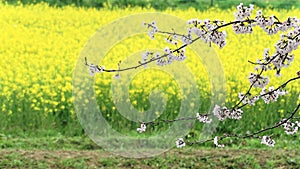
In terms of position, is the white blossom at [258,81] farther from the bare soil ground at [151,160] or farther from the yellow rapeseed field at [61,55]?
the yellow rapeseed field at [61,55]

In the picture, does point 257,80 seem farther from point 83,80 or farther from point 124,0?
point 124,0

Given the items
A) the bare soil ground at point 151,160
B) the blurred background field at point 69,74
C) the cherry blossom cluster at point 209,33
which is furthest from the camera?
the blurred background field at point 69,74

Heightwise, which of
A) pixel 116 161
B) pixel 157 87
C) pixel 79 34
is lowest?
pixel 116 161

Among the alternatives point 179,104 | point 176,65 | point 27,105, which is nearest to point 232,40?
point 176,65

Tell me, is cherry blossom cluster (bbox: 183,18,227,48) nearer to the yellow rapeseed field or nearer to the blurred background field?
the blurred background field

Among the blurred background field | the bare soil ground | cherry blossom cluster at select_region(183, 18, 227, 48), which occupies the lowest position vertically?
the bare soil ground

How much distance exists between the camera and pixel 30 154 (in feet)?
18.7

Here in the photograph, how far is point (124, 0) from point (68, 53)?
427 cm

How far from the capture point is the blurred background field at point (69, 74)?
22.8ft

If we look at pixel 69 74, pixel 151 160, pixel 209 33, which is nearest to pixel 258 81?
pixel 209 33

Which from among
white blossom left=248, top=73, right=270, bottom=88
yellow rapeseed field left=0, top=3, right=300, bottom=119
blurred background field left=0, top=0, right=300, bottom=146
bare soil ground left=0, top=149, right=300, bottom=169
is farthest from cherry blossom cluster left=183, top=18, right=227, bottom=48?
yellow rapeseed field left=0, top=3, right=300, bottom=119

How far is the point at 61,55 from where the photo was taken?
28.5ft

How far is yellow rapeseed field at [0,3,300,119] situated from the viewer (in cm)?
725

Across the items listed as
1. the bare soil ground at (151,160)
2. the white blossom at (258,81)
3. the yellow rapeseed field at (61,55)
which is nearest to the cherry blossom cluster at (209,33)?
the white blossom at (258,81)
